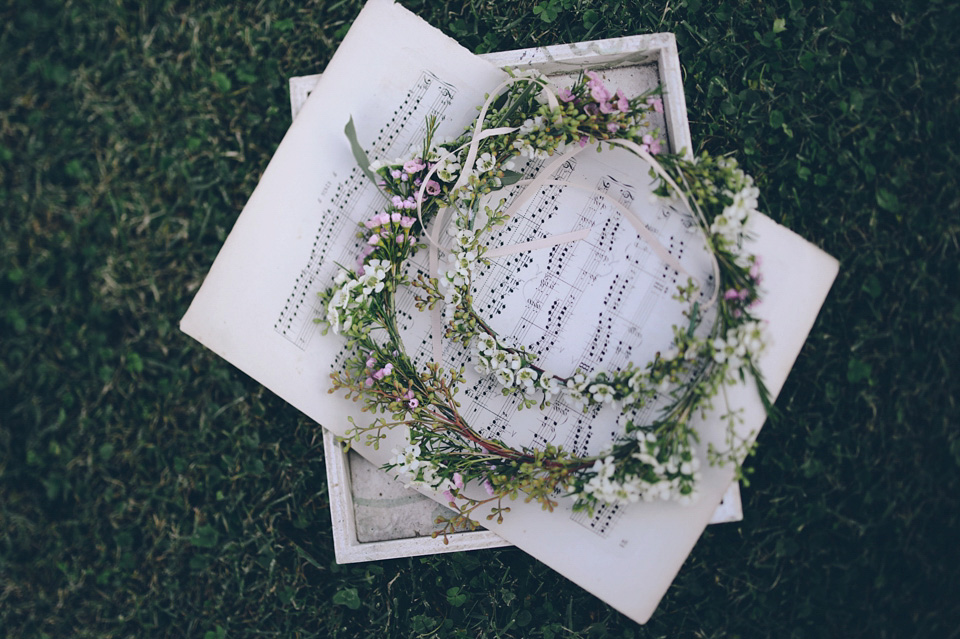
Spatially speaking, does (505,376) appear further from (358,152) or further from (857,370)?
(857,370)

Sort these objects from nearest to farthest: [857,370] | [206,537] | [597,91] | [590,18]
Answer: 1. [597,91]
2. [857,370]
3. [590,18]
4. [206,537]

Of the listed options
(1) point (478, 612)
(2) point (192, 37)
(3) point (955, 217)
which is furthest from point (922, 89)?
(2) point (192, 37)

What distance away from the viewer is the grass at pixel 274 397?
71.9 inches

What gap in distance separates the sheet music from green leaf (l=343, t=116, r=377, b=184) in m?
0.05

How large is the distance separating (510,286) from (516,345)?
0.49 ft

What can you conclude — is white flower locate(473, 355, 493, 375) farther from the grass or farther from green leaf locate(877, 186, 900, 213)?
green leaf locate(877, 186, 900, 213)

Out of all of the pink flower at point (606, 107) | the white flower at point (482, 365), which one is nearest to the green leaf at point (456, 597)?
the white flower at point (482, 365)

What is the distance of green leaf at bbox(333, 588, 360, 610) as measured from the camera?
194cm

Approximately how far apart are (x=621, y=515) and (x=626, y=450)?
0.58 feet

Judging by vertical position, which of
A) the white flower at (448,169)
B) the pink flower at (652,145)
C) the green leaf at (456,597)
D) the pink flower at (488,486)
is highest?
the pink flower at (652,145)

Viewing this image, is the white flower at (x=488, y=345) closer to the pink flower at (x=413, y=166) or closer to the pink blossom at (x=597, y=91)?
the pink flower at (x=413, y=166)

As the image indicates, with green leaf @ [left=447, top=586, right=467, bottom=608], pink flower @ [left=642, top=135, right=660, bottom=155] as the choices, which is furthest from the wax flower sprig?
green leaf @ [left=447, top=586, right=467, bottom=608]

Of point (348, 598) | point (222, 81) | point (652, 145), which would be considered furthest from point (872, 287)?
point (222, 81)

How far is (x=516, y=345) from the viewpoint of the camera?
1605mm
